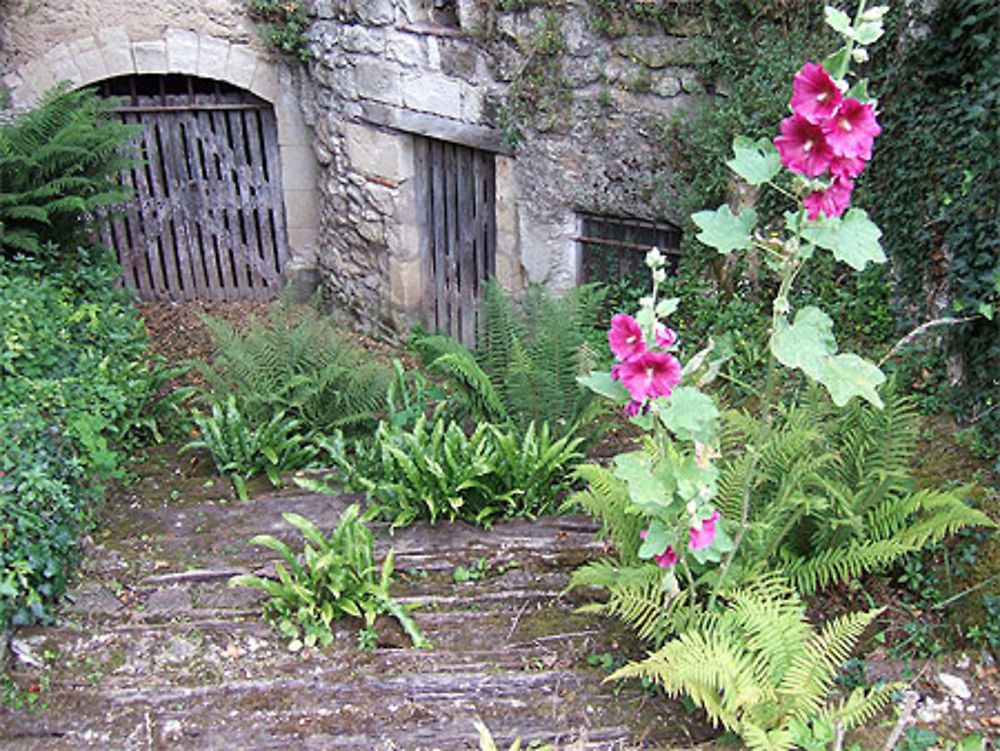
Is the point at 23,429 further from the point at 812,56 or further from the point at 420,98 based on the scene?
the point at 812,56

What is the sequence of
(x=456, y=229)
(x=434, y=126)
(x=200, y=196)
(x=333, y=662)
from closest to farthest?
1. (x=333, y=662)
2. (x=434, y=126)
3. (x=456, y=229)
4. (x=200, y=196)

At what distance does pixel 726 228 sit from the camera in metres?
2.82

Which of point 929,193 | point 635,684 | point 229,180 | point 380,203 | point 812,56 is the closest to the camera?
point 635,684

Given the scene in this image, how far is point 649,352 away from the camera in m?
2.83

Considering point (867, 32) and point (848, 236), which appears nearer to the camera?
point (867, 32)

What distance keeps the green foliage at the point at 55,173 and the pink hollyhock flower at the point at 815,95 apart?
5.07 metres

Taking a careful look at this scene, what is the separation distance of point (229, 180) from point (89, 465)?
14.2 ft

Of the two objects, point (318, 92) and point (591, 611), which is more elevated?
point (318, 92)

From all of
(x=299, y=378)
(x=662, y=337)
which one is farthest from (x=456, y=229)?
(x=662, y=337)

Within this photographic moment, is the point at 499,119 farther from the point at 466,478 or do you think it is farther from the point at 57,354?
the point at 57,354

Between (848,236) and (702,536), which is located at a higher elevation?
(848,236)

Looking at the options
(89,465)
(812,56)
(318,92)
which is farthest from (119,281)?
(812,56)

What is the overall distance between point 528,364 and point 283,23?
166 inches

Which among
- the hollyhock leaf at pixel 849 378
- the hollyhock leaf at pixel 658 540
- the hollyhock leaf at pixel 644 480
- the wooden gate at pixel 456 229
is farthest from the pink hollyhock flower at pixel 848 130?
the wooden gate at pixel 456 229
